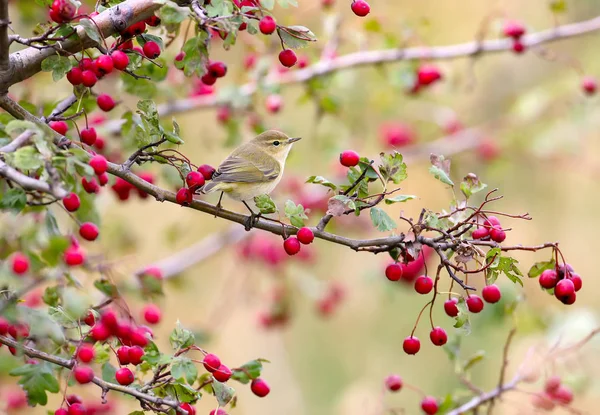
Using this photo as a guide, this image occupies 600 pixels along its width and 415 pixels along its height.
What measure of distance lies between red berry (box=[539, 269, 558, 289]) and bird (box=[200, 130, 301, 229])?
1.25 metres

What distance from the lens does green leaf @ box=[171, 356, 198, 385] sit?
1955mm

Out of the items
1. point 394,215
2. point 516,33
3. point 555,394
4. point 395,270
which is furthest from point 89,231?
point 394,215

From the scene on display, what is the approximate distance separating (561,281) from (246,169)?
5.72ft

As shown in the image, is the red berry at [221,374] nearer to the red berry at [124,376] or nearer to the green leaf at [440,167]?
the red berry at [124,376]

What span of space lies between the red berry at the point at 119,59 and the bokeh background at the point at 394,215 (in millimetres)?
2653

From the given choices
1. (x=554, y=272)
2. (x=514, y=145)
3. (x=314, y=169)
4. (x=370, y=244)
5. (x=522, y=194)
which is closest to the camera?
(x=370, y=244)

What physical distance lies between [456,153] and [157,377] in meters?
3.98

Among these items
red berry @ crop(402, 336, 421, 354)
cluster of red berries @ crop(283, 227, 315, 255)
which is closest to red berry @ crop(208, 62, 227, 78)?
cluster of red berries @ crop(283, 227, 315, 255)

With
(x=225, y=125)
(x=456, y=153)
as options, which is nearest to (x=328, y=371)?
(x=456, y=153)

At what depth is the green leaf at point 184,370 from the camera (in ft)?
6.41

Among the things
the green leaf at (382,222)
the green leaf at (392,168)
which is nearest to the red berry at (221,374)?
the green leaf at (382,222)

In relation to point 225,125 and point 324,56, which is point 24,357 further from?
point 324,56

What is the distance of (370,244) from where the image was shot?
201 cm

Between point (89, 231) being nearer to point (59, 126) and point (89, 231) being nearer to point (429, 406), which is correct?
point (59, 126)
